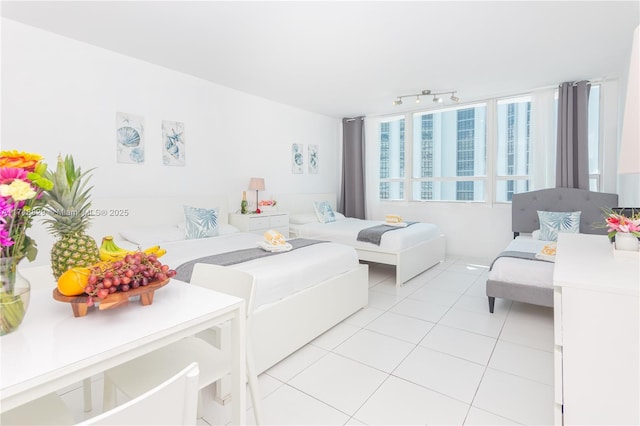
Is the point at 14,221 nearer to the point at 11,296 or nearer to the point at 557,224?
the point at 11,296

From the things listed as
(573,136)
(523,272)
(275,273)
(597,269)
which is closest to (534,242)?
(523,272)

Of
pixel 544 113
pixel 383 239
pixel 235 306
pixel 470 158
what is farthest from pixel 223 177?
pixel 544 113

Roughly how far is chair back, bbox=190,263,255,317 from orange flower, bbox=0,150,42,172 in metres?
0.80

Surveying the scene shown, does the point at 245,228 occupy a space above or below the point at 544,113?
below

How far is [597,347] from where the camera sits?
1.17 meters

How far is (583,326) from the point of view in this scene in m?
1.19

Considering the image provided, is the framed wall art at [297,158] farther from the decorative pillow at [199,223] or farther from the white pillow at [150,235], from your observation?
the white pillow at [150,235]

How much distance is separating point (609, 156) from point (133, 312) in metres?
5.32

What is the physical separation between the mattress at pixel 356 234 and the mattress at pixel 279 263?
957 millimetres

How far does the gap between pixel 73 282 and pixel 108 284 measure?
0.34 feet

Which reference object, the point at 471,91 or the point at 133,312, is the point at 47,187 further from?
the point at 471,91

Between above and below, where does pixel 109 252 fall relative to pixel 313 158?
below

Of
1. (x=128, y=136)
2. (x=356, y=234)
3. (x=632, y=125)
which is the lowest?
(x=356, y=234)

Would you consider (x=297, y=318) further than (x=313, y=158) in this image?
No
